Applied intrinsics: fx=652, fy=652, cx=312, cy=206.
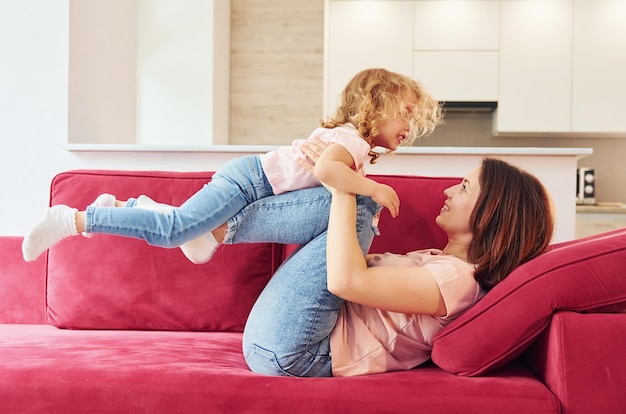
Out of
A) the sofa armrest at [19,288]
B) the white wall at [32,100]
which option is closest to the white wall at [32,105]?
the white wall at [32,100]

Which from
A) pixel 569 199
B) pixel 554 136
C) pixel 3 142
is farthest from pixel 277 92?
pixel 569 199

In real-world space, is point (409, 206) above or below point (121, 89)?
below

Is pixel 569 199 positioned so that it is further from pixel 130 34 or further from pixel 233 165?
pixel 130 34

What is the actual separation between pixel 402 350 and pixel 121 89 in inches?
84.3

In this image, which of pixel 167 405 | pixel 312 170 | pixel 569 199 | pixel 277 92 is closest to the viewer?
pixel 167 405

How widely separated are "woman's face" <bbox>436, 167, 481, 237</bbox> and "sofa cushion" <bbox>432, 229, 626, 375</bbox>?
19cm

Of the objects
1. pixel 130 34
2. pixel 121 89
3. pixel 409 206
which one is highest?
pixel 130 34

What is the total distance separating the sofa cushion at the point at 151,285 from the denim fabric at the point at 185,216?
1.03 feet

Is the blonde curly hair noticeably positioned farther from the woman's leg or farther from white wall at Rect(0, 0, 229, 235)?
white wall at Rect(0, 0, 229, 235)

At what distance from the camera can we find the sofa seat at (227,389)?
4.05ft

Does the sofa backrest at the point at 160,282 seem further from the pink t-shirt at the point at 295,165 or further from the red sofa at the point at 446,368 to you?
the pink t-shirt at the point at 295,165

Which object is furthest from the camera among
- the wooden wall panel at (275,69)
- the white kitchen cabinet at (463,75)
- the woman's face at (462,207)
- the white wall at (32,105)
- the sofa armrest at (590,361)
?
the wooden wall panel at (275,69)

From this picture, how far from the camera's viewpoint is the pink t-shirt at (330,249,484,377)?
135 cm

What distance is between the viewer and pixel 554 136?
16.2 feet
